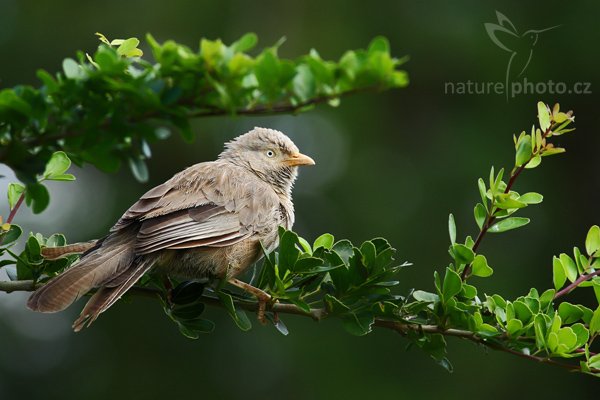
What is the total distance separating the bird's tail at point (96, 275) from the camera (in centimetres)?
313

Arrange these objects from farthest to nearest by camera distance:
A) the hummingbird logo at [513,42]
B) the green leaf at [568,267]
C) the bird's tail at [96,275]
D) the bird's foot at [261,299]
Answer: the hummingbird logo at [513,42]
the bird's foot at [261,299]
the green leaf at [568,267]
the bird's tail at [96,275]

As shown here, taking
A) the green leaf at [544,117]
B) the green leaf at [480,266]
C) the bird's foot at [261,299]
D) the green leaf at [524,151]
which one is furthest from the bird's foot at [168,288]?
the green leaf at [544,117]

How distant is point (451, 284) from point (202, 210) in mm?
1624

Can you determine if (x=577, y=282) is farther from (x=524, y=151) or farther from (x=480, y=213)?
(x=524, y=151)

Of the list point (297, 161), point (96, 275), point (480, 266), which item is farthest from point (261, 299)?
point (297, 161)

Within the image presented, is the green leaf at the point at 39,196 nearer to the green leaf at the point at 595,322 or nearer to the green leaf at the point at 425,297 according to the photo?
the green leaf at the point at 425,297

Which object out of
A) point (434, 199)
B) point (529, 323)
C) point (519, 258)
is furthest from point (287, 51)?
point (529, 323)

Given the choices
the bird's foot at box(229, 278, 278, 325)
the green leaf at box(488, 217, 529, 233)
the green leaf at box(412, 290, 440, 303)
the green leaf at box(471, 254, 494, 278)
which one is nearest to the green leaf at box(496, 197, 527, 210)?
the green leaf at box(488, 217, 529, 233)

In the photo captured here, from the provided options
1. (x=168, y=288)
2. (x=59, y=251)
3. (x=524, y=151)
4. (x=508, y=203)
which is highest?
(x=524, y=151)

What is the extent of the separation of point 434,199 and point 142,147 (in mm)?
8863

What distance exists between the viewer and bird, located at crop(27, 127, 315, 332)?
11.2 ft

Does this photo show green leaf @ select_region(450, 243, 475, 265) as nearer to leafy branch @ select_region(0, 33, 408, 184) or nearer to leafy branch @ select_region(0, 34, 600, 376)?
leafy branch @ select_region(0, 34, 600, 376)

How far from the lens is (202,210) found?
175 inches

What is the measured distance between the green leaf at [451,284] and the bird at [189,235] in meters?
0.86
